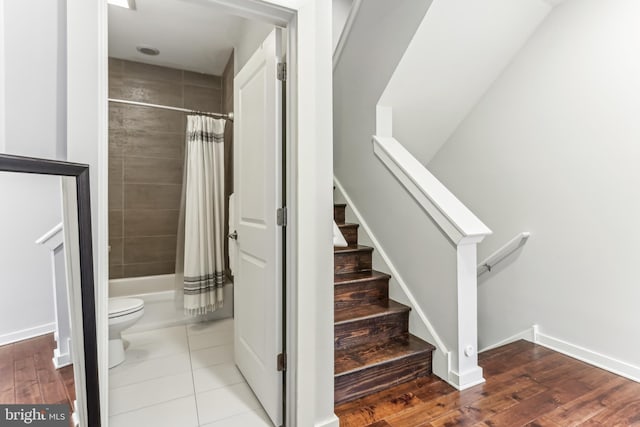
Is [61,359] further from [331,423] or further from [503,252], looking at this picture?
[503,252]

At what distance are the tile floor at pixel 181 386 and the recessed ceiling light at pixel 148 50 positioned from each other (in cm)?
265

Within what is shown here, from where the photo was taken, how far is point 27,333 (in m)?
0.97

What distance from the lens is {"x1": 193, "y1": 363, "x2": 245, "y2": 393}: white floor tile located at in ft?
6.55

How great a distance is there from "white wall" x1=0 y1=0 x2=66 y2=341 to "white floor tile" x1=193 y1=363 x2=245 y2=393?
1.19m

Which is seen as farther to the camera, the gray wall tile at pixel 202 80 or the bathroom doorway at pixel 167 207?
the gray wall tile at pixel 202 80

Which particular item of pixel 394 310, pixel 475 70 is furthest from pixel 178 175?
pixel 475 70

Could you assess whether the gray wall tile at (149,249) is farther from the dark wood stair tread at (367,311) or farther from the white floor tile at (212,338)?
the dark wood stair tread at (367,311)

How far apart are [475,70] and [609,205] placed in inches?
52.2

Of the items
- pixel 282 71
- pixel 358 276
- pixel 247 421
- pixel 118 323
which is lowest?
pixel 247 421

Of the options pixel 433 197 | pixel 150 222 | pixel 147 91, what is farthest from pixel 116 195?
pixel 433 197

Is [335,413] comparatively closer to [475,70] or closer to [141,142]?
[475,70]

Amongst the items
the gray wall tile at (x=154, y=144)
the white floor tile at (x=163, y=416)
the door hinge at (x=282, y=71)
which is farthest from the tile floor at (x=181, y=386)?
the gray wall tile at (x=154, y=144)

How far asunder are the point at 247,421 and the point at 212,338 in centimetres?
114

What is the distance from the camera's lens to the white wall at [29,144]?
95 centimetres
